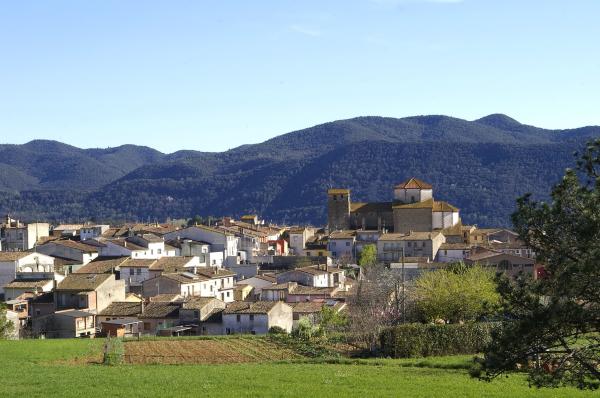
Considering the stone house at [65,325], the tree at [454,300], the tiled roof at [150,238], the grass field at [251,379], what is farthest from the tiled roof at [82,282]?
the tiled roof at [150,238]

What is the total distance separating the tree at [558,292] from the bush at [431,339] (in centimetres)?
2779

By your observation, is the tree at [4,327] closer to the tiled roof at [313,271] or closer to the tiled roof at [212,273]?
the tiled roof at [212,273]

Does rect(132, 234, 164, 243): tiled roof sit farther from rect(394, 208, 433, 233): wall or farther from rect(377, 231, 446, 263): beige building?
rect(394, 208, 433, 233): wall

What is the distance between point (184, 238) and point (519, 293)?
281ft

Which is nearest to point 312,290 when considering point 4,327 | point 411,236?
point 4,327

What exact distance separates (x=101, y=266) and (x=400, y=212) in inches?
1975

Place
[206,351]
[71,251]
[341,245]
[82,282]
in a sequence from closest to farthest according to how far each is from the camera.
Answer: [206,351] < [82,282] < [71,251] < [341,245]

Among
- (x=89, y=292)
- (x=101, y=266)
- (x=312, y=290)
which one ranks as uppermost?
(x=101, y=266)

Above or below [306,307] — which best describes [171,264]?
above

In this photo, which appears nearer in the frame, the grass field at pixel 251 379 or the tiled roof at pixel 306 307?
the grass field at pixel 251 379

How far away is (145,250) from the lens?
91.2m

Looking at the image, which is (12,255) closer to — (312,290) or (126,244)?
(126,244)

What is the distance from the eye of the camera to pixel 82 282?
6625cm

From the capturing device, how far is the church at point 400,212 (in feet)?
385
